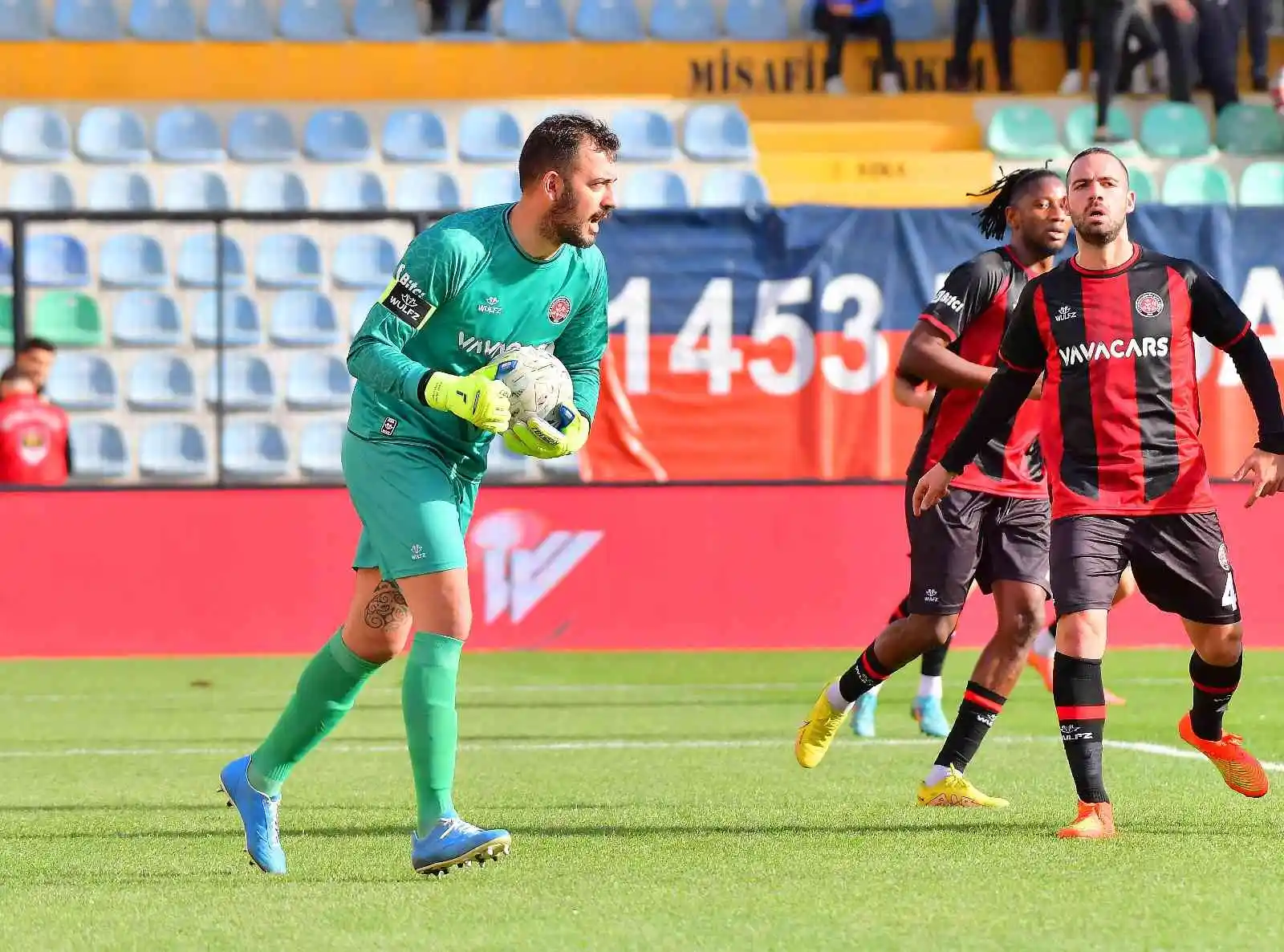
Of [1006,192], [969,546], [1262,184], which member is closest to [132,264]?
[1006,192]

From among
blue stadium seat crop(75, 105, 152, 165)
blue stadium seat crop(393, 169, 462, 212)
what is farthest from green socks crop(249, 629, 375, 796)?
blue stadium seat crop(75, 105, 152, 165)

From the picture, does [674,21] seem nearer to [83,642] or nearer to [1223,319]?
[83,642]

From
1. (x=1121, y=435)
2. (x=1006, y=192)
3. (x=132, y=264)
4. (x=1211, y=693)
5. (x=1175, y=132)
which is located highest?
(x=1175, y=132)

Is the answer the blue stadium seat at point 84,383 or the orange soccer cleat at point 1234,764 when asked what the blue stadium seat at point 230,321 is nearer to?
the blue stadium seat at point 84,383

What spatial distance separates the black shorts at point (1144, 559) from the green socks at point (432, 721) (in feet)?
→ 5.96

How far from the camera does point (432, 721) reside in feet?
17.0

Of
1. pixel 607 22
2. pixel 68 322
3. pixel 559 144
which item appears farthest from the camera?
pixel 607 22

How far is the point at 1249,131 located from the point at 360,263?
861cm

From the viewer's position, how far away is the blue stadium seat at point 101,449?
1478 cm

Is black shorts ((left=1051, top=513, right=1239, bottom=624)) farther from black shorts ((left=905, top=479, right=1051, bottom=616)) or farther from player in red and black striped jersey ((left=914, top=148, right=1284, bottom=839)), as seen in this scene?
black shorts ((left=905, top=479, right=1051, bottom=616))

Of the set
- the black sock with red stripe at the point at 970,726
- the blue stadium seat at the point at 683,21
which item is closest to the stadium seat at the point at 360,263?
the blue stadium seat at the point at 683,21

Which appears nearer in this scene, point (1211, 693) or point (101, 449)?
point (1211, 693)

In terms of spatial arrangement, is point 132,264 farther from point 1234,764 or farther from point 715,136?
point 1234,764

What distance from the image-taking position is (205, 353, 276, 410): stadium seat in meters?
14.2
